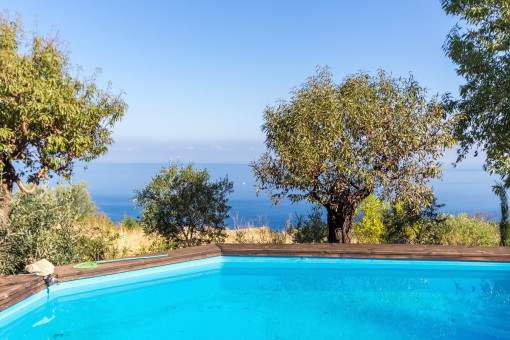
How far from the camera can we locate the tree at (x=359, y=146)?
1016cm

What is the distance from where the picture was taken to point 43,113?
28.5ft

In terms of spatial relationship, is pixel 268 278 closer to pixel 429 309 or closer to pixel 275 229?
pixel 429 309

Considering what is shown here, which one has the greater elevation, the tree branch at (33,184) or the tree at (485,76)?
the tree at (485,76)

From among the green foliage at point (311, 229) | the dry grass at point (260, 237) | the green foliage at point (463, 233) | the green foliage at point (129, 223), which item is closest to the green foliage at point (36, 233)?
the dry grass at point (260, 237)

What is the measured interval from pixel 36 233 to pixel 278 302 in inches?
223

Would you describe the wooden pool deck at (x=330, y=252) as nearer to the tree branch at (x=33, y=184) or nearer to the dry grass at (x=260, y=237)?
the tree branch at (x=33, y=184)

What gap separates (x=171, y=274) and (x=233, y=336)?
331 cm

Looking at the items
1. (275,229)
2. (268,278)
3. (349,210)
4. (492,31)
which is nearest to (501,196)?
(492,31)

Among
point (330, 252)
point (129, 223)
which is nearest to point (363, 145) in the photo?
point (330, 252)

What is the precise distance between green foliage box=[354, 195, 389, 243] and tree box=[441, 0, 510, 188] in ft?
13.0

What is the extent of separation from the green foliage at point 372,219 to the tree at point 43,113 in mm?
8814

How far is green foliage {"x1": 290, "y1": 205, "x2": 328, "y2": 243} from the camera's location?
13576mm

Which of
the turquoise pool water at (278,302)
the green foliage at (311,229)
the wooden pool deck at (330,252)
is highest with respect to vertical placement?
the green foliage at (311,229)

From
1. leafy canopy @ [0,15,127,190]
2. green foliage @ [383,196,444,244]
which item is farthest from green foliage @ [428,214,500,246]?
leafy canopy @ [0,15,127,190]
